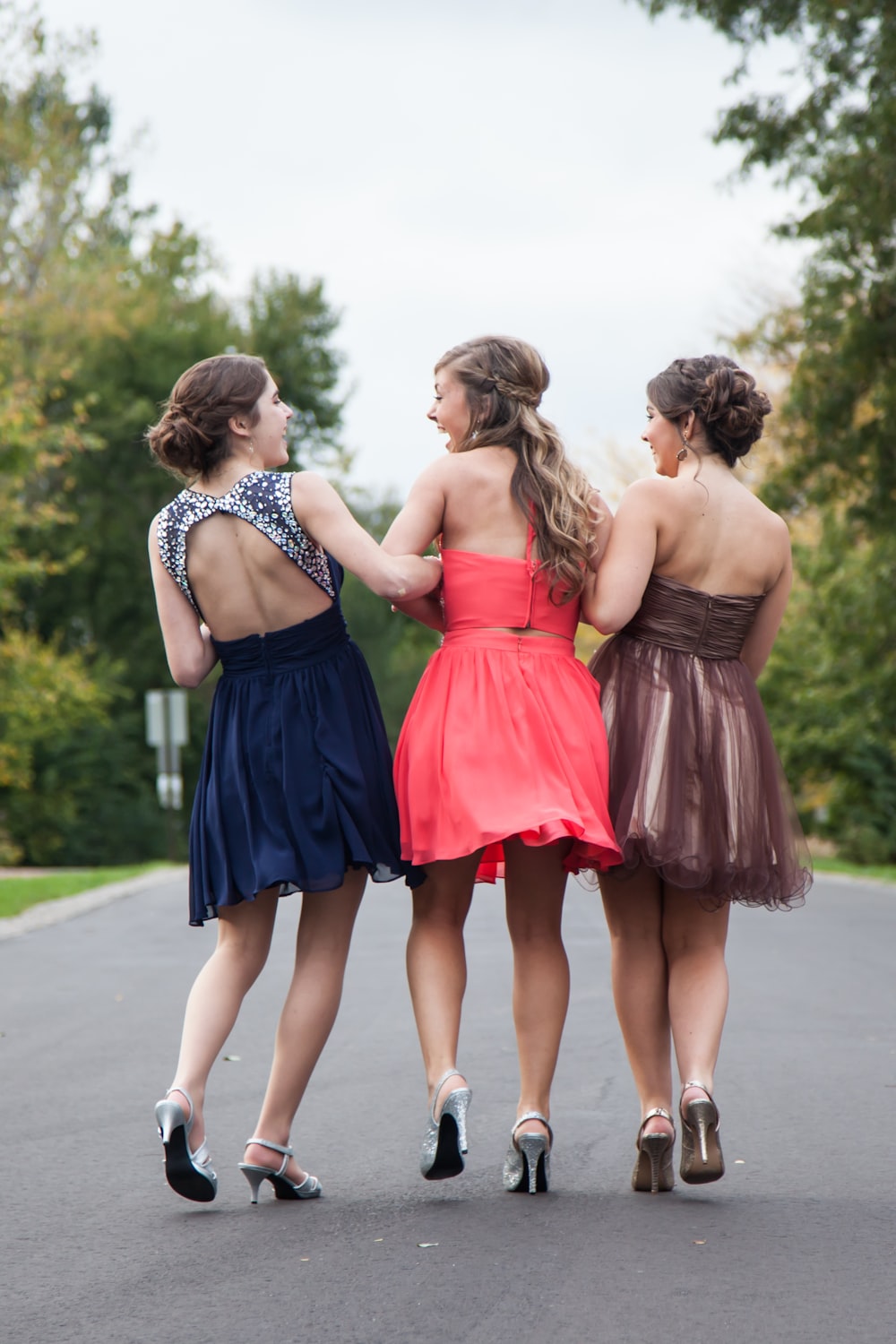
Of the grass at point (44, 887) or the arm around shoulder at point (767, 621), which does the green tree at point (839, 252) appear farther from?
the arm around shoulder at point (767, 621)

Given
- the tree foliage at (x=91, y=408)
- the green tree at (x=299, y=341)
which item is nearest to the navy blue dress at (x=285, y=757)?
the tree foliage at (x=91, y=408)

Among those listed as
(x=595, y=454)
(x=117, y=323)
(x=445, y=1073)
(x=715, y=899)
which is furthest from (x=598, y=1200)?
(x=595, y=454)

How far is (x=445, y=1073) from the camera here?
13.4 feet

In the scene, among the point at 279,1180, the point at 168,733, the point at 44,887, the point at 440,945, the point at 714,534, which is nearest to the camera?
the point at 279,1180

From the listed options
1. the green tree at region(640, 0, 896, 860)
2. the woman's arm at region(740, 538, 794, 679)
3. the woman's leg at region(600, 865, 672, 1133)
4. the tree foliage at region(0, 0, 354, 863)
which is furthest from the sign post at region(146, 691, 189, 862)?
the woman's leg at region(600, 865, 672, 1133)

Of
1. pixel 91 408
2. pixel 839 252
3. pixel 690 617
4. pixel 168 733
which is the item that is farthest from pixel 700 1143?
pixel 91 408

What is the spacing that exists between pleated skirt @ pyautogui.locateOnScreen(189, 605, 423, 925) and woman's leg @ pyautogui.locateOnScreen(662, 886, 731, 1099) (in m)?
0.75

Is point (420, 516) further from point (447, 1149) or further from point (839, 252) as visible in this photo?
point (839, 252)

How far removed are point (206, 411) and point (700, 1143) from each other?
2245 mm

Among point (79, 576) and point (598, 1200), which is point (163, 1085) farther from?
point (79, 576)

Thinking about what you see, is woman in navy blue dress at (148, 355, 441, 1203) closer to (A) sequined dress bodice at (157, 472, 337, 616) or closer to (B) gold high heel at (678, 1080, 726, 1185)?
(A) sequined dress bodice at (157, 472, 337, 616)

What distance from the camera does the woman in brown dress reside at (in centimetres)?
435

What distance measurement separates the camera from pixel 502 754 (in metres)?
4.27

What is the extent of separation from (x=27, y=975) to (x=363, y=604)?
37905 mm
